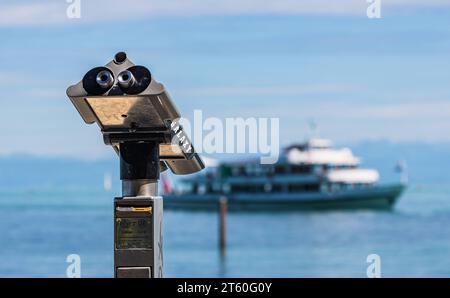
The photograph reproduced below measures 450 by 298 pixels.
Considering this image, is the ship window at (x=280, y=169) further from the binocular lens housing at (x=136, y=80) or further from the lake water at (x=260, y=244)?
the binocular lens housing at (x=136, y=80)

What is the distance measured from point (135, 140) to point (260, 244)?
65337 millimetres

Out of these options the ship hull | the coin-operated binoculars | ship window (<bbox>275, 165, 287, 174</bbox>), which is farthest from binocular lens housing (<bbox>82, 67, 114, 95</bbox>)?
ship window (<bbox>275, 165, 287, 174</bbox>)

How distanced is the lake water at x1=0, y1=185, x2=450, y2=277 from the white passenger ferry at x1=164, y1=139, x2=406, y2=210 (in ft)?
3.52

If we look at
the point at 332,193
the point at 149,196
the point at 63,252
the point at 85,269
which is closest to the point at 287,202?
the point at 332,193

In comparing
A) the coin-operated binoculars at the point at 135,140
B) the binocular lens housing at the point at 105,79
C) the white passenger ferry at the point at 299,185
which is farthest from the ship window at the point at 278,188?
the binocular lens housing at the point at 105,79

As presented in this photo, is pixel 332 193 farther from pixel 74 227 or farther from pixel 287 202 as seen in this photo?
pixel 74 227

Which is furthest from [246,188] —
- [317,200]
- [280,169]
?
[317,200]

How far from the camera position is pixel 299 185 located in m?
94.8

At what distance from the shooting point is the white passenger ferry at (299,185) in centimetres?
9300

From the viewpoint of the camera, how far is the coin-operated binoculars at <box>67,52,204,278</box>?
580 centimetres

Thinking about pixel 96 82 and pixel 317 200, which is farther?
pixel 317 200

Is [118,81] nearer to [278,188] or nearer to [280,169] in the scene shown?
[278,188]

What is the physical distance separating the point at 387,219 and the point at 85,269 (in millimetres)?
42748

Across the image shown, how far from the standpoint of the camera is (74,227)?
293 ft
